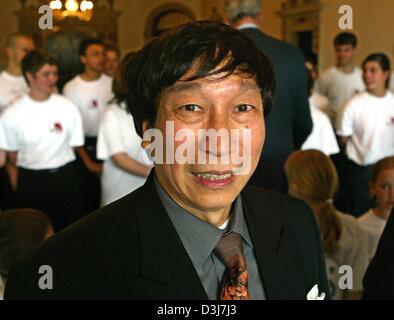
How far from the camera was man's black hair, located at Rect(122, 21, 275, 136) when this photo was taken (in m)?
0.46

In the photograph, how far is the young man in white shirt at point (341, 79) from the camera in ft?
3.10

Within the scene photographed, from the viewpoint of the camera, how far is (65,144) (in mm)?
686

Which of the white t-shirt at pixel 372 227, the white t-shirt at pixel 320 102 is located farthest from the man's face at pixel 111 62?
the white t-shirt at pixel 320 102

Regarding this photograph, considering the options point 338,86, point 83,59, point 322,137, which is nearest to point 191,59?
point 83,59

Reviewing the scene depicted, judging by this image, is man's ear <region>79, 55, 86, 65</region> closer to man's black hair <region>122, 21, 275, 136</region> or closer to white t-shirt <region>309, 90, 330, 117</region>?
man's black hair <region>122, 21, 275, 136</region>

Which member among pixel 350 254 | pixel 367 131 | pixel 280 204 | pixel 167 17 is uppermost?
pixel 167 17

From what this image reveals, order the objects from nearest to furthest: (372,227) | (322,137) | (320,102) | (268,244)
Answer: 1. (268,244)
2. (372,227)
3. (322,137)
4. (320,102)

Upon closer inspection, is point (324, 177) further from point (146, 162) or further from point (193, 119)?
point (193, 119)

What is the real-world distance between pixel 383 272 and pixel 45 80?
0.49 meters

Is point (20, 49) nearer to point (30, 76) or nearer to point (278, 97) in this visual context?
point (30, 76)

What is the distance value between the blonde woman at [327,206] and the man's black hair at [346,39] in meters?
0.22

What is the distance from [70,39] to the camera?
77 centimetres
